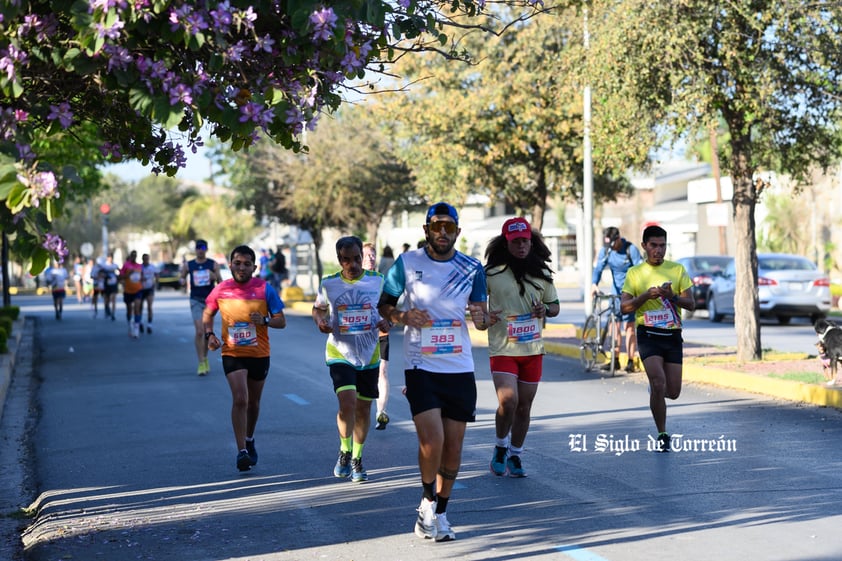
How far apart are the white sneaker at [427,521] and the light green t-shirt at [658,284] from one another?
360 cm

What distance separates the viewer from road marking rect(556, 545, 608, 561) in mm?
6953

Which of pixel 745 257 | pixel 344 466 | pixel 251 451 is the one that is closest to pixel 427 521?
pixel 344 466

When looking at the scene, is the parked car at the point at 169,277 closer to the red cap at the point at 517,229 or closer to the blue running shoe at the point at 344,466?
the blue running shoe at the point at 344,466

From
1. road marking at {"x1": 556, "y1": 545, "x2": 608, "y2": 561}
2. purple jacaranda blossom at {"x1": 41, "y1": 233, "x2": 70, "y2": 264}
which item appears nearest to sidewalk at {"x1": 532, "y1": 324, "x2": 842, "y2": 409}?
road marking at {"x1": 556, "y1": 545, "x2": 608, "y2": 561}

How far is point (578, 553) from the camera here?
709 cm

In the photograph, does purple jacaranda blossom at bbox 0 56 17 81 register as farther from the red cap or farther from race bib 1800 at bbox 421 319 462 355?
the red cap

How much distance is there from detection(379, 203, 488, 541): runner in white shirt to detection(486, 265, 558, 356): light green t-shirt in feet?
5.61

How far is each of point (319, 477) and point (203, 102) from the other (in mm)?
4587

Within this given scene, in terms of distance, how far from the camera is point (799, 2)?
15.5 metres

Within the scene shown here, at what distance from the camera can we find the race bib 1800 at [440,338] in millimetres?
7430

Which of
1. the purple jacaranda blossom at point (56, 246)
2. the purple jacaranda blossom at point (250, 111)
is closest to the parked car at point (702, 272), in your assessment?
the purple jacaranda blossom at point (250, 111)

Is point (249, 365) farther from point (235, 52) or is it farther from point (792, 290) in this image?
point (792, 290)

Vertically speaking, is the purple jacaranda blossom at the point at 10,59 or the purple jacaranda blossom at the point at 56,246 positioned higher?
the purple jacaranda blossom at the point at 10,59

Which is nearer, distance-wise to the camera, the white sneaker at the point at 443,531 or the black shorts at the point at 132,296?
the white sneaker at the point at 443,531
